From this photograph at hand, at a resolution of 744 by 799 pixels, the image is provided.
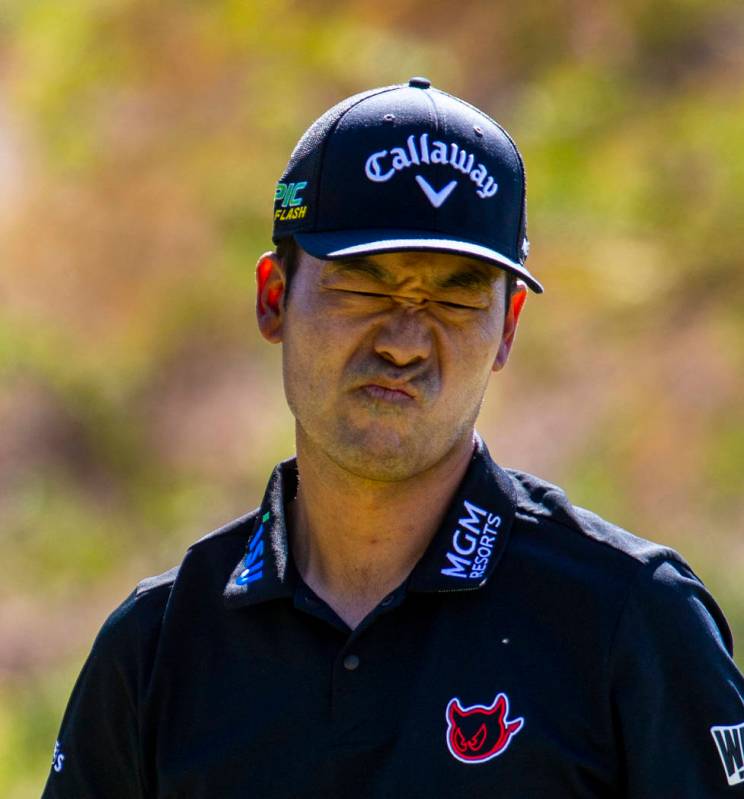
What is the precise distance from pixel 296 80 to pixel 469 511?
25.7ft

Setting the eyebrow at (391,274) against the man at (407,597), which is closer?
the man at (407,597)

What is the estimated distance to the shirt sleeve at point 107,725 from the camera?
261 cm

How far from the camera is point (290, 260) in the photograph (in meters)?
2.68

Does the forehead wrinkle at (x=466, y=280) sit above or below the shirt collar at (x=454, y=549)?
above

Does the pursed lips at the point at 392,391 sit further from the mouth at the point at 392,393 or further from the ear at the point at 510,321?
the ear at the point at 510,321

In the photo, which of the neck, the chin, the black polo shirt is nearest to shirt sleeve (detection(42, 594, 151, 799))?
the black polo shirt

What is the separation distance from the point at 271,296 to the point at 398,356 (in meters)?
0.37

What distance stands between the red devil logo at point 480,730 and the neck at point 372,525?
0.86ft

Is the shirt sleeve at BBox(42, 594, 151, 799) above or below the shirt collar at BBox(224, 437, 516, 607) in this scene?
below

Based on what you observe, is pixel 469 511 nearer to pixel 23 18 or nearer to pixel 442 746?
pixel 442 746

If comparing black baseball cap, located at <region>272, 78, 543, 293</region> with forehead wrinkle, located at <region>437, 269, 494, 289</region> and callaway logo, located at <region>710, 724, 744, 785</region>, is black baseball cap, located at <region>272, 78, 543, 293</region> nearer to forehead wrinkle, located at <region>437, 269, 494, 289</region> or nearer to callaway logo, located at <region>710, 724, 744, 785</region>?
forehead wrinkle, located at <region>437, 269, 494, 289</region>

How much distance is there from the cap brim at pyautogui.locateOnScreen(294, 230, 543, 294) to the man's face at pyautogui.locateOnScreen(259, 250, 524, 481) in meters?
0.03

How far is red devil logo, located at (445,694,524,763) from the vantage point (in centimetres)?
235

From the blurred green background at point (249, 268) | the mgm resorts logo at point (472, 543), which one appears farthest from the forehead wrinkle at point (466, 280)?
the blurred green background at point (249, 268)
